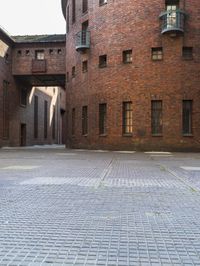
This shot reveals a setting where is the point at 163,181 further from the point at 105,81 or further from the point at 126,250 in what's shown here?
the point at 105,81

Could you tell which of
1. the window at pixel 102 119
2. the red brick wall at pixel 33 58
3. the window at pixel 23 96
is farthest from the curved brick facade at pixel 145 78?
the window at pixel 23 96

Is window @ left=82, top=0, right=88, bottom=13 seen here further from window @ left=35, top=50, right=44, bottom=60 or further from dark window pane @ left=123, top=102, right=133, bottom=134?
dark window pane @ left=123, top=102, right=133, bottom=134

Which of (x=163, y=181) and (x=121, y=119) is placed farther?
(x=121, y=119)

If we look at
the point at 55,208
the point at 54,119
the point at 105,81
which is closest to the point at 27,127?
the point at 54,119

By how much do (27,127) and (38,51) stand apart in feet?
30.4

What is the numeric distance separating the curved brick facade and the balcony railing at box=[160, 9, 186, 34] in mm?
403

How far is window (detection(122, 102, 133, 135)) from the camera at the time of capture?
26.9 meters

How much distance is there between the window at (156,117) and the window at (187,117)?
4.84ft

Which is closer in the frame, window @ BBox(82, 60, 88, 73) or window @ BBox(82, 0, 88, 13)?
window @ BBox(82, 60, 88, 73)

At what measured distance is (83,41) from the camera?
96.8 ft

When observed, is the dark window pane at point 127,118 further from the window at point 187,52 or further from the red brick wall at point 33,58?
the red brick wall at point 33,58

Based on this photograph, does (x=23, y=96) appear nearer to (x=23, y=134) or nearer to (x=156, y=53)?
(x=23, y=134)

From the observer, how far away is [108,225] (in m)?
4.63

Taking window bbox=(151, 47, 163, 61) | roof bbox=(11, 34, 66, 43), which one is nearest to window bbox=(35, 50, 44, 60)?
roof bbox=(11, 34, 66, 43)
